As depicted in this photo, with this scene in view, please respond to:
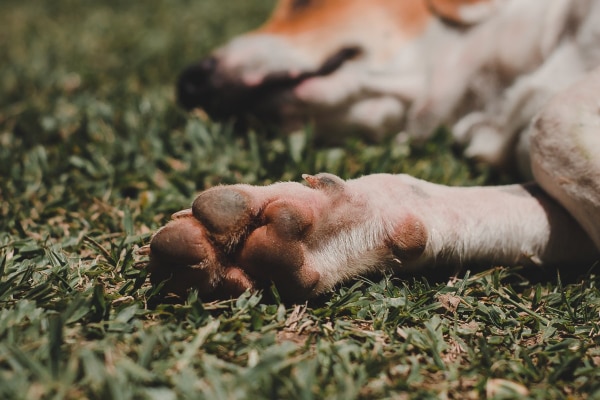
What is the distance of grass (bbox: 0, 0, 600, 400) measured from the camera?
46.6 inches

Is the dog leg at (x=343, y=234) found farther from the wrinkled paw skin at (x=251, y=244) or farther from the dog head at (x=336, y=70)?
the dog head at (x=336, y=70)

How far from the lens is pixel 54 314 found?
133 cm

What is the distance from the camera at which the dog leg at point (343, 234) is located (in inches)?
53.6

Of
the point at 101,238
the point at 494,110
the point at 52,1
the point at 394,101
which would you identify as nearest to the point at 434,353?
the point at 101,238

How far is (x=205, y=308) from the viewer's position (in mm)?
1380

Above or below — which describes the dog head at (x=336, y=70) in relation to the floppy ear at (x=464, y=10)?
below

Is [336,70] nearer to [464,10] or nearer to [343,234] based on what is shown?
[464,10]

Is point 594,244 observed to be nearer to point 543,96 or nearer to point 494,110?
point 543,96

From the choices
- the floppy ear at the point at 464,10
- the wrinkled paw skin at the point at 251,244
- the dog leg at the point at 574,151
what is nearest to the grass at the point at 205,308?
the wrinkled paw skin at the point at 251,244

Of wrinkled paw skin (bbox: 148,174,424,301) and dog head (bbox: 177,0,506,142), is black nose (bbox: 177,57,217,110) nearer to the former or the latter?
dog head (bbox: 177,0,506,142)

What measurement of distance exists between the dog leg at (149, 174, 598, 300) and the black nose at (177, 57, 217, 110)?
110 centimetres

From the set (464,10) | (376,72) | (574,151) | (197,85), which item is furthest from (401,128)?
(574,151)

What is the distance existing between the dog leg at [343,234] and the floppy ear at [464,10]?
835 millimetres

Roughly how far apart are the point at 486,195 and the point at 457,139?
688 mm
